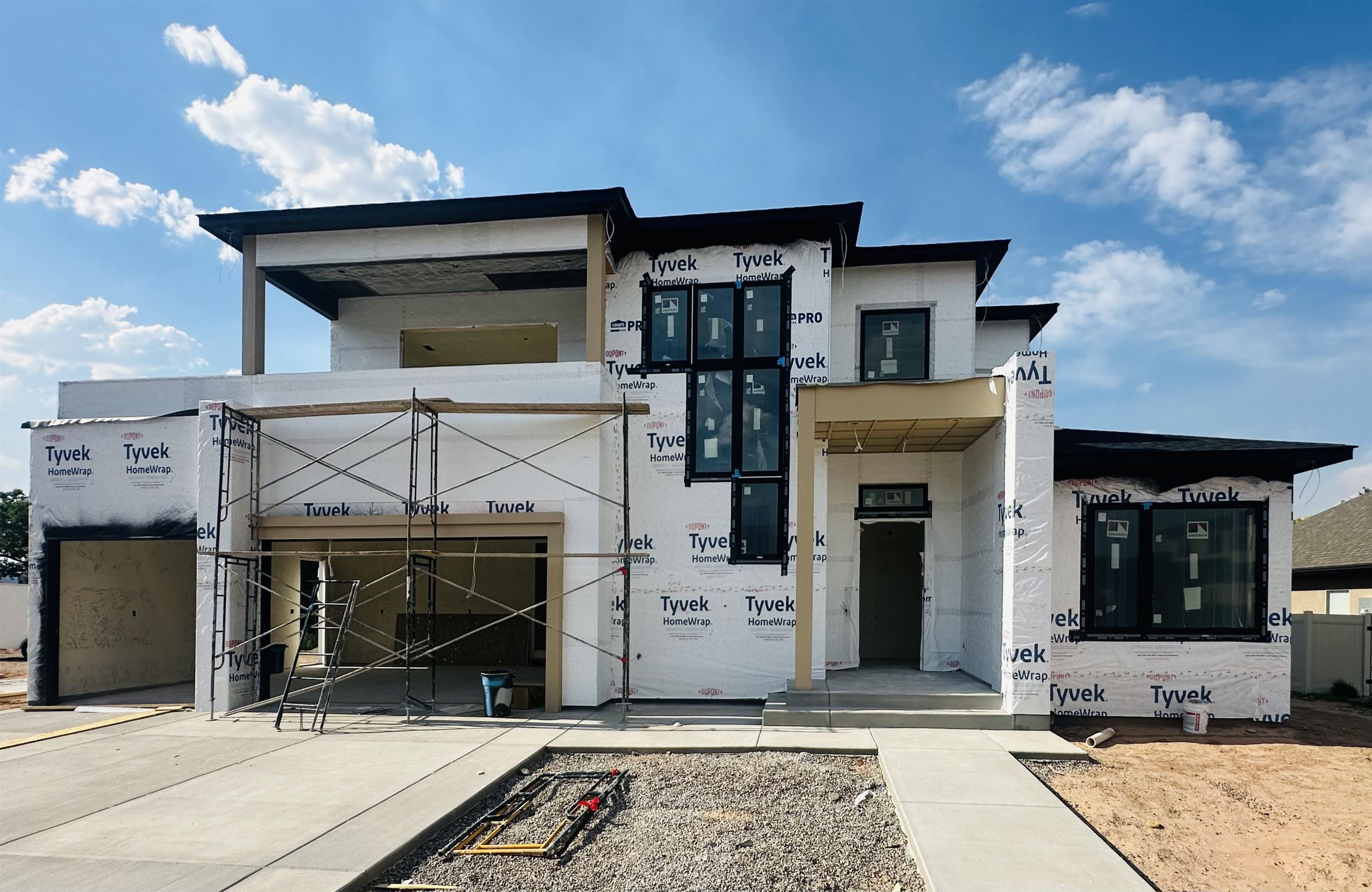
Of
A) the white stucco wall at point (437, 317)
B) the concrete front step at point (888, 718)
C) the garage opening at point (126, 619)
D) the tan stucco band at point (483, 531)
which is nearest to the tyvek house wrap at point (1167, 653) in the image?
the concrete front step at point (888, 718)

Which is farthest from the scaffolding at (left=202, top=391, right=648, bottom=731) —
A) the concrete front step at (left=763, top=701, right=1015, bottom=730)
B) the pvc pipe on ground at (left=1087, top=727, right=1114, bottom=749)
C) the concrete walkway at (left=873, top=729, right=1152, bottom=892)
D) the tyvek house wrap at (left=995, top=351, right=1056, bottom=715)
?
the pvc pipe on ground at (left=1087, top=727, right=1114, bottom=749)

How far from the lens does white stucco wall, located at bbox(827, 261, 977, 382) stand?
38.3 ft

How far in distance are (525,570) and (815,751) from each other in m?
8.58

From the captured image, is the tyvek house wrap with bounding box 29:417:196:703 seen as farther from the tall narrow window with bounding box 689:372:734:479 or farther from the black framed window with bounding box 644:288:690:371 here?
the tall narrow window with bounding box 689:372:734:479

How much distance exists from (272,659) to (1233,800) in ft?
37.9

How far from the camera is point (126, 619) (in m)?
12.4

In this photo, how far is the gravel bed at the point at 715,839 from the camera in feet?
16.4

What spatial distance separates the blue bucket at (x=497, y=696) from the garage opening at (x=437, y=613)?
8.83 feet

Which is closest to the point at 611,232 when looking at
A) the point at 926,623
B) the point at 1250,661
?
the point at 926,623

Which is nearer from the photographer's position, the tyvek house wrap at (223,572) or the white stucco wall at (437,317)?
the tyvek house wrap at (223,572)

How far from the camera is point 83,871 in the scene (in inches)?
198

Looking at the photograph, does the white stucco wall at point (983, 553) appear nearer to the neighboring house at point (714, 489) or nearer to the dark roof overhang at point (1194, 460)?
the neighboring house at point (714, 489)

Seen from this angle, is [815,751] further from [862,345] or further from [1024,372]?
[862,345]

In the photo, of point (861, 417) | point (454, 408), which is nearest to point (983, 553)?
point (861, 417)
